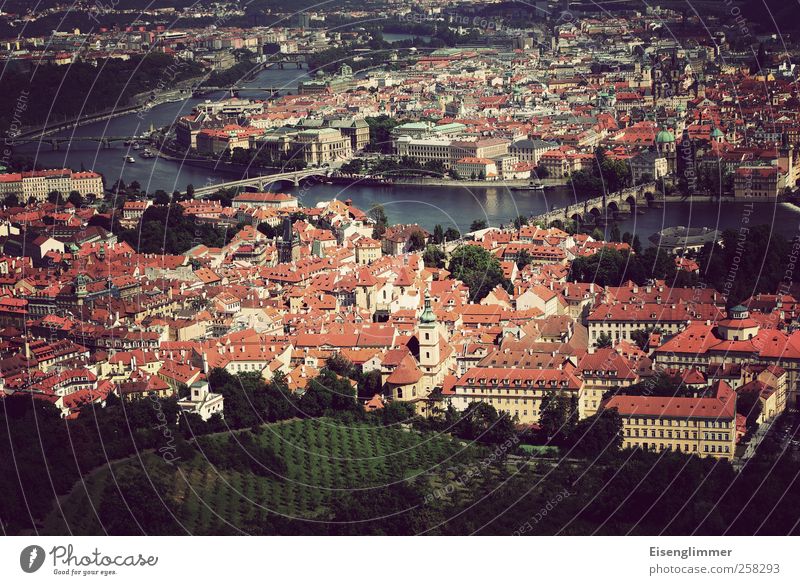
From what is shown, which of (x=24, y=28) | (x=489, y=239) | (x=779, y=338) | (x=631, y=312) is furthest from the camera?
(x=24, y=28)

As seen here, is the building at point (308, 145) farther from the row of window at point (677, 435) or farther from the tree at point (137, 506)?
the tree at point (137, 506)

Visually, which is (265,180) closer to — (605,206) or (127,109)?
(605,206)

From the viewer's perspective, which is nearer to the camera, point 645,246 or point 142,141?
point 645,246

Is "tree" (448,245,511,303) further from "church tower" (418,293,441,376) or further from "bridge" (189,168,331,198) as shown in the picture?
"bridge" (189,168,331,198)

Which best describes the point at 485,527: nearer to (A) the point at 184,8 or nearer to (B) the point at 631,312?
(B) the point at 631,312

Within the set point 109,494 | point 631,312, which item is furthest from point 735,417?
point 109,494

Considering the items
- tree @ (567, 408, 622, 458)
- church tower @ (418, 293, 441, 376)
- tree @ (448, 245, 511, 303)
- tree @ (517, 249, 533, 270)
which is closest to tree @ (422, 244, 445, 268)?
tree @ (448, 245, 511, 303)

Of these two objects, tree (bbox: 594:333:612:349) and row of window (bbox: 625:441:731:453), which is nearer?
row of window (bbox: 625:441:731:453)
